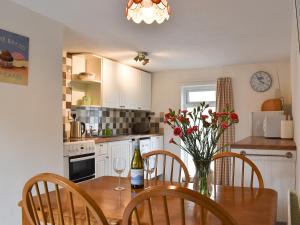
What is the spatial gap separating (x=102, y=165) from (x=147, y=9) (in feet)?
9.09

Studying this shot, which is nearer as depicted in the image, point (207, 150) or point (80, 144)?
point (207, 150)

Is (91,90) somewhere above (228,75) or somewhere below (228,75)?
below

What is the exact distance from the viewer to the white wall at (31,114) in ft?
7.47

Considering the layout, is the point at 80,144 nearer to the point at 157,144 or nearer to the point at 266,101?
the point at 157,144

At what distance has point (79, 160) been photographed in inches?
132

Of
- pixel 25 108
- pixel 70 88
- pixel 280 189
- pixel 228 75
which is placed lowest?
pixel 280 189

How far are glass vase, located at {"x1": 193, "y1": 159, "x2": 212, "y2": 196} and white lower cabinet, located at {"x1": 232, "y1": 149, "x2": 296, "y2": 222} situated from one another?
4.47 feet

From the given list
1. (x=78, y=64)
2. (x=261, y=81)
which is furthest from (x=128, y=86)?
(x=261, y=81)

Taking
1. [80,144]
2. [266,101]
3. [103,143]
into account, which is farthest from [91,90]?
[266,101]

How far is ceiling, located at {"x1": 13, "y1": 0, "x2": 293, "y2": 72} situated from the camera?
2439 millimetres

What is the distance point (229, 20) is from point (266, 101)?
2218 millimetres

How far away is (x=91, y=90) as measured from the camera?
14.4 ft

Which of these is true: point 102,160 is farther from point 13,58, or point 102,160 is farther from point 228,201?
point 228,201

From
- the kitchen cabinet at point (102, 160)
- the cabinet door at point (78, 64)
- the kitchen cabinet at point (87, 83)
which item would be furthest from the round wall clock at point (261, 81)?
the cabinet door at point (78, 64)
